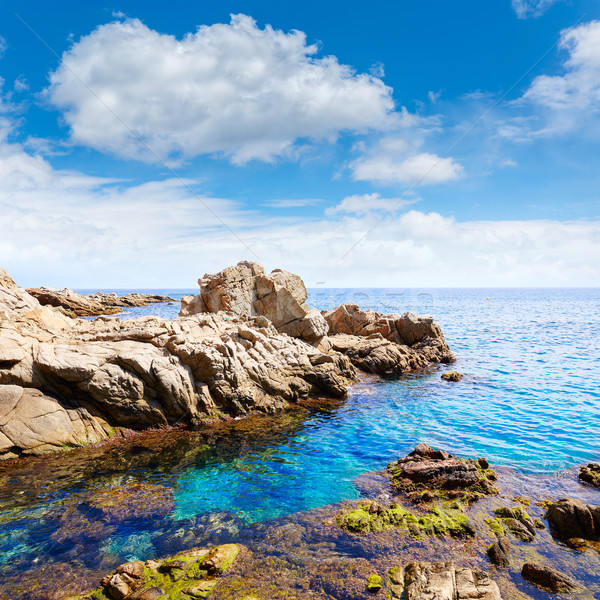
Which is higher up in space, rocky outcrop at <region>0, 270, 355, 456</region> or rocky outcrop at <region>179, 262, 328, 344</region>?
rocky outcrop at <region>179, 262, 328, 344</region>

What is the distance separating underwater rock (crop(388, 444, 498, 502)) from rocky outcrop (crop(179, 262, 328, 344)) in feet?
68.0

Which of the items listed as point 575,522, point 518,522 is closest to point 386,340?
point 518,522

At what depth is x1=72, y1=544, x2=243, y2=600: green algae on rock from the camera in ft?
29.7

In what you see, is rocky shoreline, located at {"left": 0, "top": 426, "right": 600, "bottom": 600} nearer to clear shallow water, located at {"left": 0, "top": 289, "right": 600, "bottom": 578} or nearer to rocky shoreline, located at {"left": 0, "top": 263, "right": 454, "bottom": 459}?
clear shallow water, located at {"left": 0, "top": 289, "right": 600, "bottom": 578}

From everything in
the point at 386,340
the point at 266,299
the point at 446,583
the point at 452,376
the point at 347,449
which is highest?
the point at 266,299

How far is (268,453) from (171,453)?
15.2ft

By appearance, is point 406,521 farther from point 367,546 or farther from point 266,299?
point 266,299

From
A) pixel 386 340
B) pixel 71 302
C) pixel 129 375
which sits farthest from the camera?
pixel 71 302

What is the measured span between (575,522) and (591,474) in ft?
16.7

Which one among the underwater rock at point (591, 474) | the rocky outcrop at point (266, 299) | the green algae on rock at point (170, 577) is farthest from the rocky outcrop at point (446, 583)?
the rocky outcrop at point (266, 299)

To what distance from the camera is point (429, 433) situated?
837 inches

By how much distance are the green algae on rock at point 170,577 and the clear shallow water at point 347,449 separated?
95 cm

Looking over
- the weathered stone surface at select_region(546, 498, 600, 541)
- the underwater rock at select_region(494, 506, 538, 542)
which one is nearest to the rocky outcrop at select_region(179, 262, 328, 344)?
the underwater rock at select_region(494, 506, 538, 542)

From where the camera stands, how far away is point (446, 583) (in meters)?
8.98
